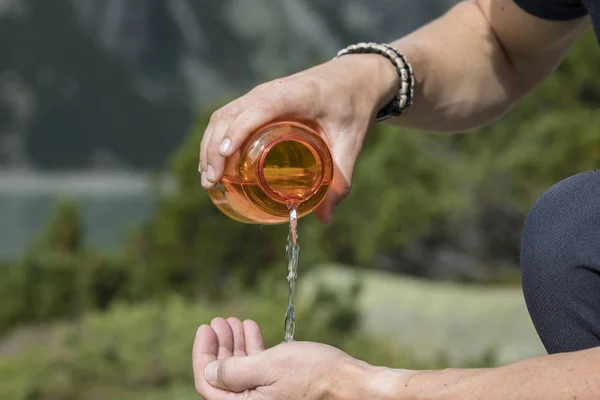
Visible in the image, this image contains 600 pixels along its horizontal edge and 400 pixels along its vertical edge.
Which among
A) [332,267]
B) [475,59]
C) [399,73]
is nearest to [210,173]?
[399,73]

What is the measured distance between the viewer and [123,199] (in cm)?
5222

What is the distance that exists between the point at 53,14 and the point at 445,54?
68208 millimetres

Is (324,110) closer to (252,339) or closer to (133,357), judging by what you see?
(252,339)

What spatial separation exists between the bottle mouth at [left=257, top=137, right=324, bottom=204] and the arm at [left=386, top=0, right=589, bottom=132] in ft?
1.22

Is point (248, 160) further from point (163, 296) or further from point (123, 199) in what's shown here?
point (123, 199)

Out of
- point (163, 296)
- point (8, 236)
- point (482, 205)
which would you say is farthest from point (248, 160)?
point (8, 236)

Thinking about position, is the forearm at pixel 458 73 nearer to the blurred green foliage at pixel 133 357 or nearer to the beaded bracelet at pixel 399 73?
the beaded bracelet at pixel 399 73

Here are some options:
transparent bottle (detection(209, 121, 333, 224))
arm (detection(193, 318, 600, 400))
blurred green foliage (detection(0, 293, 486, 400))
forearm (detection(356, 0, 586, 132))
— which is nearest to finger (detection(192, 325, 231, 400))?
arm (detection(193, 318, 600, 400))

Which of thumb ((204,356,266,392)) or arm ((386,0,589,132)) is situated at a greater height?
arm ((386,0,589,132))

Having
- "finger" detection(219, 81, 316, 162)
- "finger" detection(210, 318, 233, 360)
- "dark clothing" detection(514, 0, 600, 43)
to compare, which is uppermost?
"dark clothing" detection(514, 0, 600, 43)

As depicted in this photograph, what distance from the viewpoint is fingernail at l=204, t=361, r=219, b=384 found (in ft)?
4.26

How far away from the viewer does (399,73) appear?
1.55 m

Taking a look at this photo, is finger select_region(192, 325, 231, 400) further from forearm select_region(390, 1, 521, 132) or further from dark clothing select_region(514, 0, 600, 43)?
dark clothing select_region(514, 0, 600, 43)

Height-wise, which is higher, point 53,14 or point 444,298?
point 53,14
